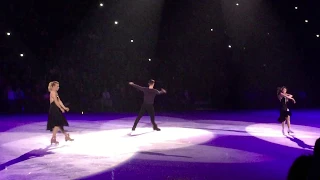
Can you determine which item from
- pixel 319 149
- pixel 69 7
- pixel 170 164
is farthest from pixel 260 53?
pixel 319 149

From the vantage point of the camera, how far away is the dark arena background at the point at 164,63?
62.6 feet

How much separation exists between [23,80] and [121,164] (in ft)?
69.5

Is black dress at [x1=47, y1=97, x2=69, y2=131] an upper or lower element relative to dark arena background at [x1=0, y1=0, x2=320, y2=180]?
lower

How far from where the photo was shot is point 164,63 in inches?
1265

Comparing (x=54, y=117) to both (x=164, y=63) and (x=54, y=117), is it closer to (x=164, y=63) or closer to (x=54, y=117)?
(x=54, y=117)

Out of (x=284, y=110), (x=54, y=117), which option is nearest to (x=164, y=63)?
(x=284, y=110)

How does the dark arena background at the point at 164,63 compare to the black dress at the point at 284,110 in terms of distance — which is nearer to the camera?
the black dress at the point at 284,110

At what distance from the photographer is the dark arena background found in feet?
62.6

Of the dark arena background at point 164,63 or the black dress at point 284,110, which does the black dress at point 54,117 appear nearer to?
the dark arena background at point 164,63

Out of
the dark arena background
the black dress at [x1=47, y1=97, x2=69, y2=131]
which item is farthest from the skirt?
the dark arena background

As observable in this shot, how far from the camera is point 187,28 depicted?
32312 mm

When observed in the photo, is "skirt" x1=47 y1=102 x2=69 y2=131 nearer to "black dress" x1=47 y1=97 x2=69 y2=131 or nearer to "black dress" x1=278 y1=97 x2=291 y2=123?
"black dress" x1=47 y1=97 x2=69 y2=131

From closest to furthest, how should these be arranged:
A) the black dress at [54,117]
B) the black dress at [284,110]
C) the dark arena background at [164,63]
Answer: the black dress at [54,117] < the black dress at [284,110] < the dark arena background at [164,63]

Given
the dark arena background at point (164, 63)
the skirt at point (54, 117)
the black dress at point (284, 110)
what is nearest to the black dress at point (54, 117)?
the skirt at point (54, 117)
